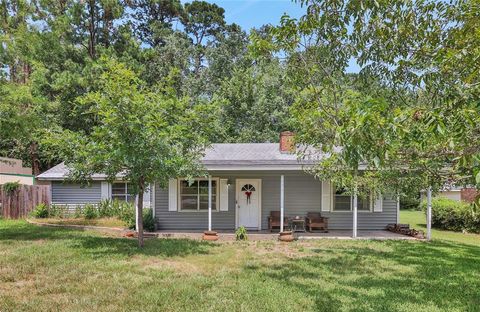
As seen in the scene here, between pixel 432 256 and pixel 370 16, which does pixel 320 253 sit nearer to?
pixel 432 256

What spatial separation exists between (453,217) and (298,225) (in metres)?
7.53

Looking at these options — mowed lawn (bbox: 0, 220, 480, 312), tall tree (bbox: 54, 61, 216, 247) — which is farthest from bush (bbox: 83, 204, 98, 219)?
tall tree (bbox: 54, 61, 216, 247)

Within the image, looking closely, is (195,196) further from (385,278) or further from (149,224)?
(385,278)

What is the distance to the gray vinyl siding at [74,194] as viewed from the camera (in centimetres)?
1936

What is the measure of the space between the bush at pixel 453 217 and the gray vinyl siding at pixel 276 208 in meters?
3.46

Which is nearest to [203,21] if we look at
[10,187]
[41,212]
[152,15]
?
[152,15]

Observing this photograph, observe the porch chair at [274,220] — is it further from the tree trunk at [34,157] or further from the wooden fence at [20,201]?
the tree trunk at [34,157]

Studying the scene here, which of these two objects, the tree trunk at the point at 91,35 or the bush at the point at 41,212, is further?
the tree trunk at the point at 91,35

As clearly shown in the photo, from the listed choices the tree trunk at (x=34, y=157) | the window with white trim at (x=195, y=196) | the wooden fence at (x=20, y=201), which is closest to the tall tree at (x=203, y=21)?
the tree trunk at (x=34, y=157)

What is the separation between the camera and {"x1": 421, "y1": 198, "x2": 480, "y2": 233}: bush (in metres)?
16.9

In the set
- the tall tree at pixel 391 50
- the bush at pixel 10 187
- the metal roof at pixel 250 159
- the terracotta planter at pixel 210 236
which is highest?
the tall tree at pixel 391 50

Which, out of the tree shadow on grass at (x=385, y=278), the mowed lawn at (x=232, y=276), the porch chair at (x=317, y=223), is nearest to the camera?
the mowed lawn at (x=232, y=276)

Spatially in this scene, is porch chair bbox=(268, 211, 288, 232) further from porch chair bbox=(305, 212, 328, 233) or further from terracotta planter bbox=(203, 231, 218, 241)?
terracotta planter bbox=(203, 231, 218, 241)

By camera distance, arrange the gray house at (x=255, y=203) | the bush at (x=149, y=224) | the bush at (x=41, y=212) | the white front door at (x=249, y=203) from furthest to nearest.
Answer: the bush at (x=41, y=212)
the white front door at (x=249, y=203)
the gray house at (x=255, y=203)
the bush at (x=149, y=224)
